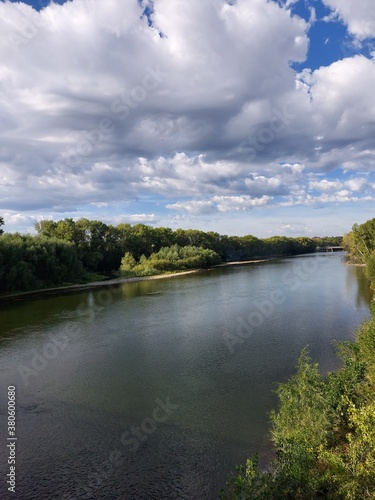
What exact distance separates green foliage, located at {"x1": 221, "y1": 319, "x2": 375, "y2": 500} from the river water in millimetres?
1910

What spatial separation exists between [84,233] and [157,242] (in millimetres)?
25140

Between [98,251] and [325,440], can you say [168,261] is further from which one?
[325,440]

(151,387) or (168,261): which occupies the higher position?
(168,261)

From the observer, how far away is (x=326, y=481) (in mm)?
8008

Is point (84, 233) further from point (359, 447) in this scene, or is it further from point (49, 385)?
point (359, 447)

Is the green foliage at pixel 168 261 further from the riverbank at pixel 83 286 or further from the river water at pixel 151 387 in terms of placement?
the river water at pixel 151 387

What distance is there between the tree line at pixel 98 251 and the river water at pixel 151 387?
1900cm

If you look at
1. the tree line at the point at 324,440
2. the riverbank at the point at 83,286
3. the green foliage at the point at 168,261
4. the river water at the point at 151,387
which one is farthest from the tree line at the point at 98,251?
the tree line at the point at 324,440

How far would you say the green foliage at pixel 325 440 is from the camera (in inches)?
290

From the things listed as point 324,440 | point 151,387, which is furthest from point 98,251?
point 324,440

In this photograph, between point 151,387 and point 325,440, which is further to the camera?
point 151,387

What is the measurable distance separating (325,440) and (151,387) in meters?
9.60

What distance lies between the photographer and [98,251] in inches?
3450

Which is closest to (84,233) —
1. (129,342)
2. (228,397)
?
(129,342)
